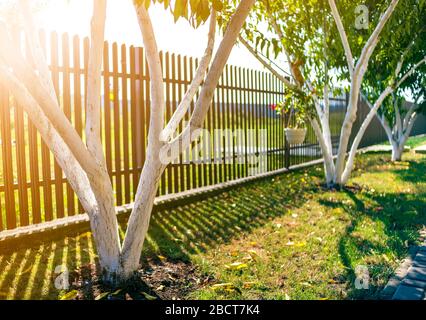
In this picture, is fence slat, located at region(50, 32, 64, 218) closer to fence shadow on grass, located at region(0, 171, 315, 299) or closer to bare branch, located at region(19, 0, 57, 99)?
fence shadow on grass, located at region(0, 171, 315, 299)

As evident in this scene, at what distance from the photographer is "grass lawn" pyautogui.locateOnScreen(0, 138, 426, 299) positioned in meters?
3.26

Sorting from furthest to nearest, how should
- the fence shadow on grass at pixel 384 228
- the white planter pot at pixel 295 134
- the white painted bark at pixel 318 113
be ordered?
the white planter pot at pixel 295 134 < the white painted bark at pixel 318 113 < the fence shadow on grass at pixel 384 228

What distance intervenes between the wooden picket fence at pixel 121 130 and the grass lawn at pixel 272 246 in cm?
56

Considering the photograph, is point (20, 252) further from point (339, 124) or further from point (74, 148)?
point (339, 124)

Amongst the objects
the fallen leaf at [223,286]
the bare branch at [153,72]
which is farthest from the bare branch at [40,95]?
the fallen leaf at [223,286]

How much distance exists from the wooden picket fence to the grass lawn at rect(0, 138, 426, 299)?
21.9 inches

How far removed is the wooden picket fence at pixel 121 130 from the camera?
4.69m

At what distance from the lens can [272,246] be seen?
4.30 m

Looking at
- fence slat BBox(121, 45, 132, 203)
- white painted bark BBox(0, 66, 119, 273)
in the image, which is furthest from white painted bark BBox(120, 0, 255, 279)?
fence slat BBox(121, 45, 132, 203)

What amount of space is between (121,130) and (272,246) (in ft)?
11.4

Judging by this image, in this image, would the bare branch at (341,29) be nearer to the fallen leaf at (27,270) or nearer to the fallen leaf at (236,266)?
the fallen leaf at (236,266)

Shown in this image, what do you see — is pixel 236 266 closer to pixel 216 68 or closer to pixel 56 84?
pixel 216 68

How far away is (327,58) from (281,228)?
389cm

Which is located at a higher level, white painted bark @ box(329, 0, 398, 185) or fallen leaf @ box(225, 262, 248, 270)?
white painted bark @ box(329, 0, 398, 185)
